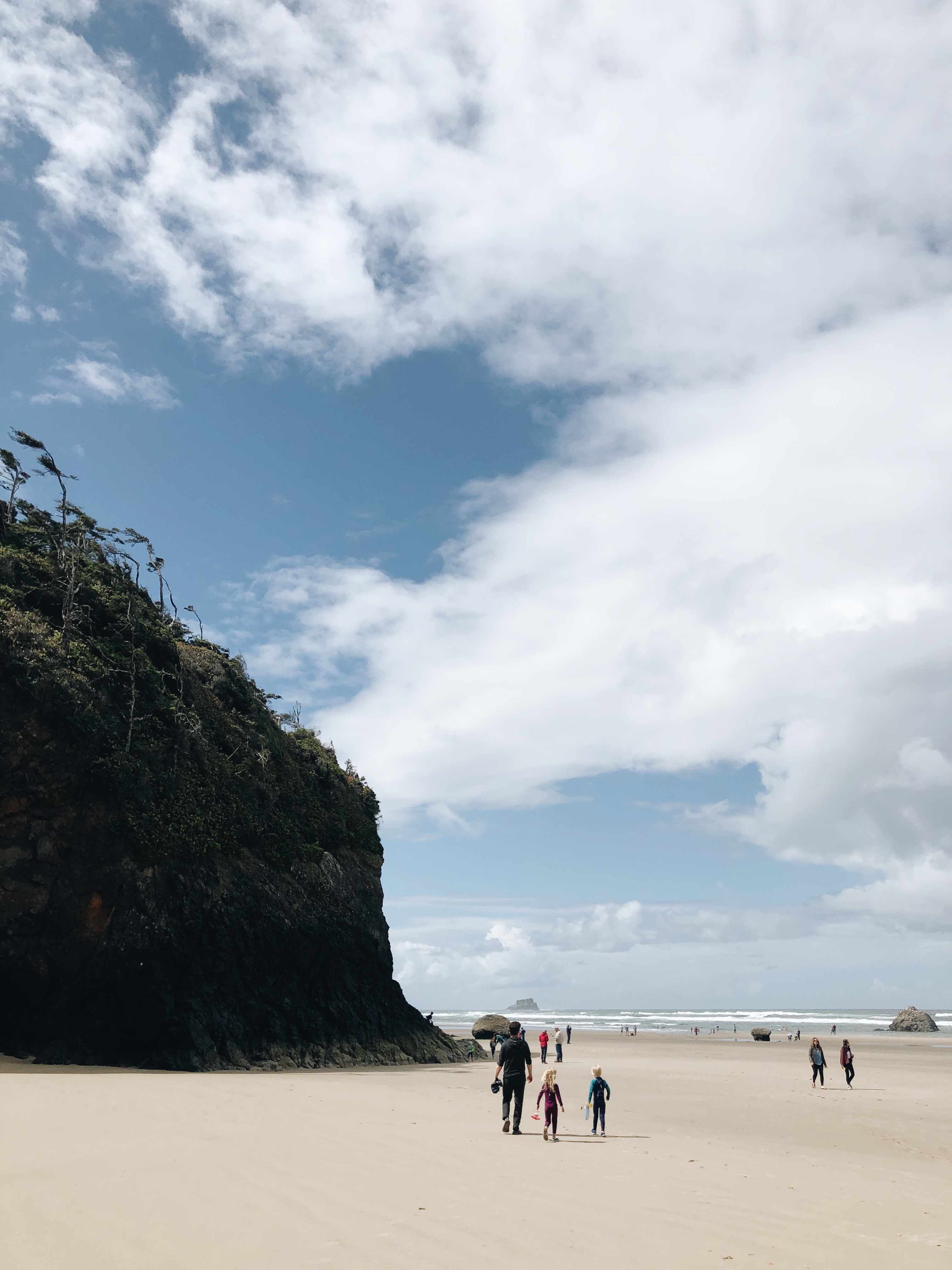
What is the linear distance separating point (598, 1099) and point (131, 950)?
45.5 feet

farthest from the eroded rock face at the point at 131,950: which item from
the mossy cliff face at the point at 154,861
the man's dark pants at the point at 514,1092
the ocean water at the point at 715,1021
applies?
the ocean water at the point at 715,1021

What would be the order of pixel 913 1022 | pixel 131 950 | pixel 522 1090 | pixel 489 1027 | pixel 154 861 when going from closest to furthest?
1. pixel 522 1090
2. pixel 131 950
3. pixel 154 861
4. pixel 489 1027
5. pixel 913 1022

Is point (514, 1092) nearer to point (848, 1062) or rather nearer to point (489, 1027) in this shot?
point (848, 1062)

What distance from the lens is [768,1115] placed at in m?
19.9

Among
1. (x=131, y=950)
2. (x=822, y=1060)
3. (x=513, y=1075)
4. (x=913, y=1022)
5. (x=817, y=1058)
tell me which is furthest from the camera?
(x=913, y=1022)

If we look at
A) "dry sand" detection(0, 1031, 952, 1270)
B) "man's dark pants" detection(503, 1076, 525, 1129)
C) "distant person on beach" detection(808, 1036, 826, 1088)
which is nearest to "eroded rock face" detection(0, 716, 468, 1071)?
"dry sand" detection(0, 1031, 952, 1270)

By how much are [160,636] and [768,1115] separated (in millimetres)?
22652

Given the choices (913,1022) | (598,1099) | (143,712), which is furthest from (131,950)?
(913,1022)

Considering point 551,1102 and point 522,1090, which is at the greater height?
point 522,1090

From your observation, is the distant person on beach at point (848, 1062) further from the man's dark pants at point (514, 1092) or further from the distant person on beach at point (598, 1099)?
the man's dark pants at point (514, 1092)

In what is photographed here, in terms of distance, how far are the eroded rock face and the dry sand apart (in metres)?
3.17

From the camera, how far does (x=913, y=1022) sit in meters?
83.4

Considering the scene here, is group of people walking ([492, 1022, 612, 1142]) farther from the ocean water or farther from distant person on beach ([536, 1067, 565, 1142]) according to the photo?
the ocean water

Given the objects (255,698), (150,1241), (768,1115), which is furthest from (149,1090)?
(255,698)
